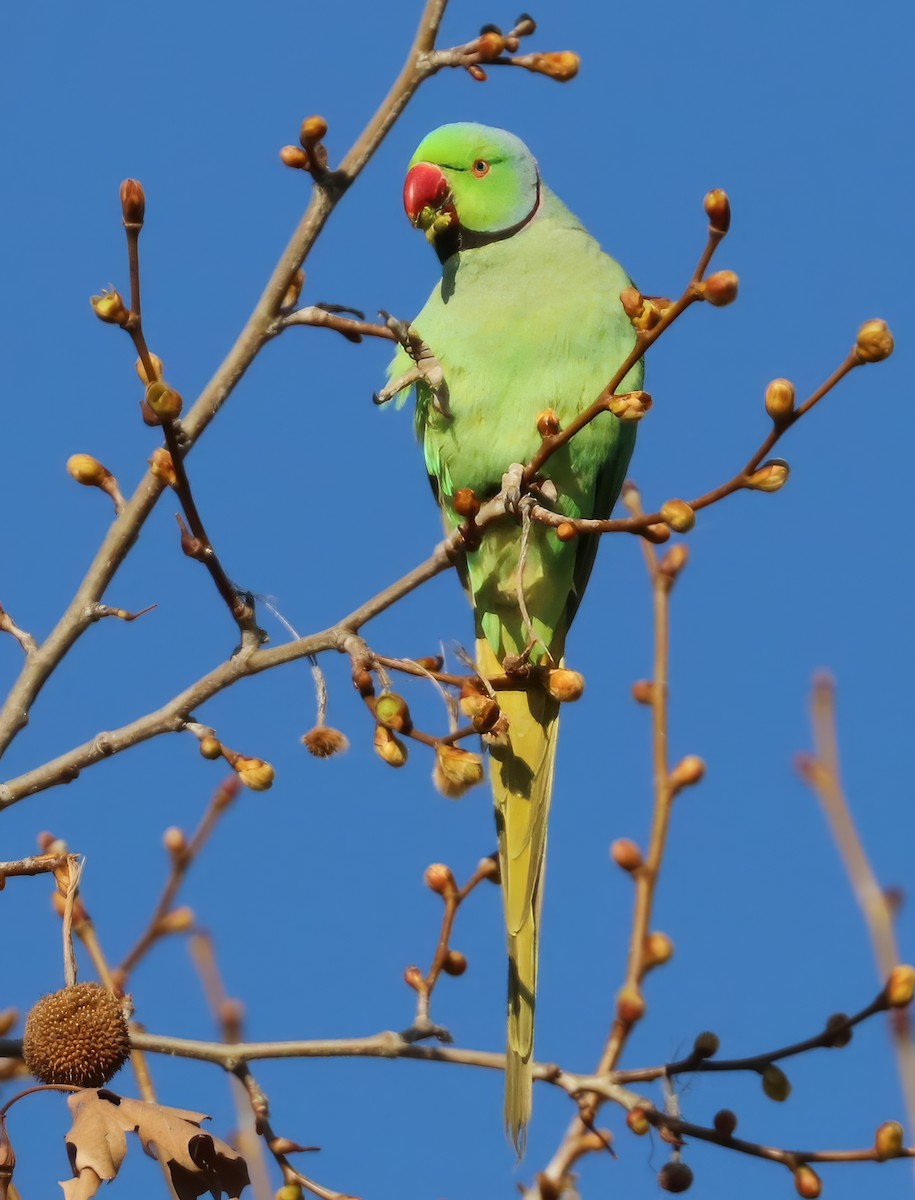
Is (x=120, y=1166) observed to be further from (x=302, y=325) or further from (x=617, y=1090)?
(x=302, y=325)

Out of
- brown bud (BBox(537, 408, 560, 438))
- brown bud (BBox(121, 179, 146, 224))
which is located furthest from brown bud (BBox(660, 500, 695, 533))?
brown bud (BBox(121, 179, 146, 224))

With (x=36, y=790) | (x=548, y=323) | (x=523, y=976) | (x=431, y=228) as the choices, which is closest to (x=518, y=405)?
(x=548, y=323)

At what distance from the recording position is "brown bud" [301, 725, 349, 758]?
2.10 meters

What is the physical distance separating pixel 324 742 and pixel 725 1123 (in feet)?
2.66

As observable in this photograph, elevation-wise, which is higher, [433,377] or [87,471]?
[433,377]

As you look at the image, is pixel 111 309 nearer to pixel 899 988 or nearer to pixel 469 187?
pixel 899 988

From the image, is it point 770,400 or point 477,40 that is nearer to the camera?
point 770,400

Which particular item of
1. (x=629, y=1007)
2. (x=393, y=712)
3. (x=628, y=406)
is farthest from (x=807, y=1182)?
(x=628, y=406)

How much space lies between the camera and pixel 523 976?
10.2ft

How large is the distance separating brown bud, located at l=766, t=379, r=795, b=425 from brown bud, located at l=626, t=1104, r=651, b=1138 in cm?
102

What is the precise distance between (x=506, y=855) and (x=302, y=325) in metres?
1.77

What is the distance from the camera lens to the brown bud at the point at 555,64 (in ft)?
6.95

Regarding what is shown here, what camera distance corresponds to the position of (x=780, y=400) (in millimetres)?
1842

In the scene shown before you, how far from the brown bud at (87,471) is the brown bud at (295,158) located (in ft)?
1.79
